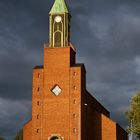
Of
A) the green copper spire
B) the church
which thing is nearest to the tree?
the church

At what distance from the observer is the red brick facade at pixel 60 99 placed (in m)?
64.0

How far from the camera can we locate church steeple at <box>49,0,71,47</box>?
66.9m

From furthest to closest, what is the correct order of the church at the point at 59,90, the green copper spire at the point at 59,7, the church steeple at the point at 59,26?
the green copper spire at the point at 59,7 < the church steeple at the point at 59,26 < the church at the point at 59,90

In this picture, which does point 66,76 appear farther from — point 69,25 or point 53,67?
point 69,25

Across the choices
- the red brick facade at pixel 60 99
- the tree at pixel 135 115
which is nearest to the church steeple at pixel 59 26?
the red brick facade at pixel 60 99

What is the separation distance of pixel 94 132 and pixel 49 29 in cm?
1501

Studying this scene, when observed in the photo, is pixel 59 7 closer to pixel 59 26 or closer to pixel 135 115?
pixel 59 26

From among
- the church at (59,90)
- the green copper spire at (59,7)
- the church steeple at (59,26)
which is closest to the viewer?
the church at (59,90)

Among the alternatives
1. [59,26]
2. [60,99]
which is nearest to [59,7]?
[59,26]

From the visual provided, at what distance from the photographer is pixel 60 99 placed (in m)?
64.9

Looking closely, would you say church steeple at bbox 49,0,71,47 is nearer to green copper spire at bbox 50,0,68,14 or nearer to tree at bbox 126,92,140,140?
green copper spire at bbox 50,0,68,14

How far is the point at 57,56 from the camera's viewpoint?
218ft

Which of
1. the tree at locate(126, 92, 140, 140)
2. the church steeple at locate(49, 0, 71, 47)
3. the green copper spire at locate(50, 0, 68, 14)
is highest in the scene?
the green copper spire at locate(50, 0, 68, 14)

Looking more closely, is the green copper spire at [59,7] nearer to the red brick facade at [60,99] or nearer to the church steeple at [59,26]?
the church steeple at [59,26]
